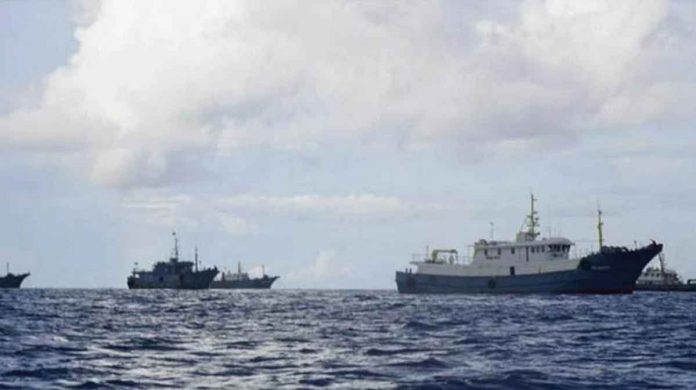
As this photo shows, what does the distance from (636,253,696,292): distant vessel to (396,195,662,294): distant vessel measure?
194ft

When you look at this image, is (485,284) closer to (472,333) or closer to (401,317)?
(401,317)

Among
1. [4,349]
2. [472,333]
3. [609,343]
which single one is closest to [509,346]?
[609,343]

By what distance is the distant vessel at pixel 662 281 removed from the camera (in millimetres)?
177750

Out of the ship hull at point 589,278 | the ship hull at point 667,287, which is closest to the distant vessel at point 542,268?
the ship hull at point 589,278

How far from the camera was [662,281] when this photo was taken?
18338 cm

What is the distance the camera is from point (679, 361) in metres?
29.6

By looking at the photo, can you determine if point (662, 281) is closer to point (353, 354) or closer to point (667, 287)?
point (667, 287)

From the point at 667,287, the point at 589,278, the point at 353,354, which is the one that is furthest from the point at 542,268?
the point at 353,354

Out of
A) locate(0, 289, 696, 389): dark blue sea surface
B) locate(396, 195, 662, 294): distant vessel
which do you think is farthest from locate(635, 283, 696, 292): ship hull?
locate(0, 289, 696, 389): dark blue sea surface

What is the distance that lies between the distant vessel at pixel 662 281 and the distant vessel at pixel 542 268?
58991 mm

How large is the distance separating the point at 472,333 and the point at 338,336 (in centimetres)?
584

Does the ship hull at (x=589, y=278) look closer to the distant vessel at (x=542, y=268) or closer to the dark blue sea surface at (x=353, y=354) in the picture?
the distant vessel at (x=542, y=268)

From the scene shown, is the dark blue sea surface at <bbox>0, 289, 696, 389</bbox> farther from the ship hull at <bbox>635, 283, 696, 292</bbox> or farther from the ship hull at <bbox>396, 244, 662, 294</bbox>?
the ship hull at <bbox>635, 283, 696, 292</bbox>

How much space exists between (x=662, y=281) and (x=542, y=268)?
76.0 metres
